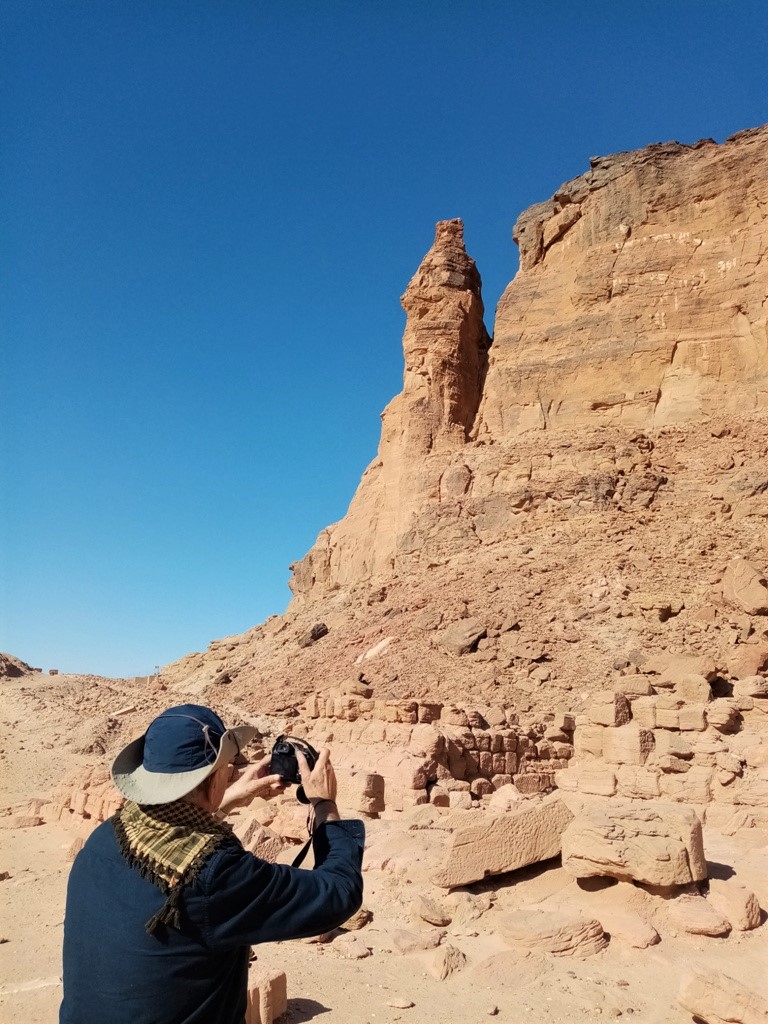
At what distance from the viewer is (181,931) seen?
71.8 inches

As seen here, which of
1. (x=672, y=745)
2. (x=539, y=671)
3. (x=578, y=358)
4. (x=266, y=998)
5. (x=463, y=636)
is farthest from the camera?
(x=578, y=358)

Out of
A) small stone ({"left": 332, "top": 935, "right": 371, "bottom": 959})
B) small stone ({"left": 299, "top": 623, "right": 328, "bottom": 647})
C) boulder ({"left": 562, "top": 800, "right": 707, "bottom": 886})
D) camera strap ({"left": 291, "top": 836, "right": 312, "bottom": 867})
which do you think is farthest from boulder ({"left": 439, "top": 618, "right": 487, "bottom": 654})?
camera strap ({"left": 291, "top": 836, "right": 312, "bottom": 867})

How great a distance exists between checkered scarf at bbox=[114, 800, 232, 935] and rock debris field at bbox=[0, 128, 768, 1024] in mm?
3153

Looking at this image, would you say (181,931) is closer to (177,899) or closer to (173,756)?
(177,899)

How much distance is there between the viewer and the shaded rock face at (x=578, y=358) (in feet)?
95.6

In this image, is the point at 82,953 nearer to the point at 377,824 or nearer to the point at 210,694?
the point at 377,824

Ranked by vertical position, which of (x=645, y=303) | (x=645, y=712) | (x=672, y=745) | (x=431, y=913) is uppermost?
(x=645, y=303)

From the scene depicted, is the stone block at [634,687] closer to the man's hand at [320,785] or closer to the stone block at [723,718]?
the stone block at [723,718]

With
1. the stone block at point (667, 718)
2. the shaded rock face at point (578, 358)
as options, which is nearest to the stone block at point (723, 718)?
the stone block at point (667, 718)

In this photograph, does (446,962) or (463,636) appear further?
(463,636)

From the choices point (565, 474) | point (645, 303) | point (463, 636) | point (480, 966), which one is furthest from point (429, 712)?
point (645, 303)

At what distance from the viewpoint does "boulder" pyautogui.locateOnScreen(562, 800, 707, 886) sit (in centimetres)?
595

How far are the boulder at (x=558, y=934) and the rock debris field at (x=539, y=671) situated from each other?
0.06 feet

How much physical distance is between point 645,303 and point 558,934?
31.0m
